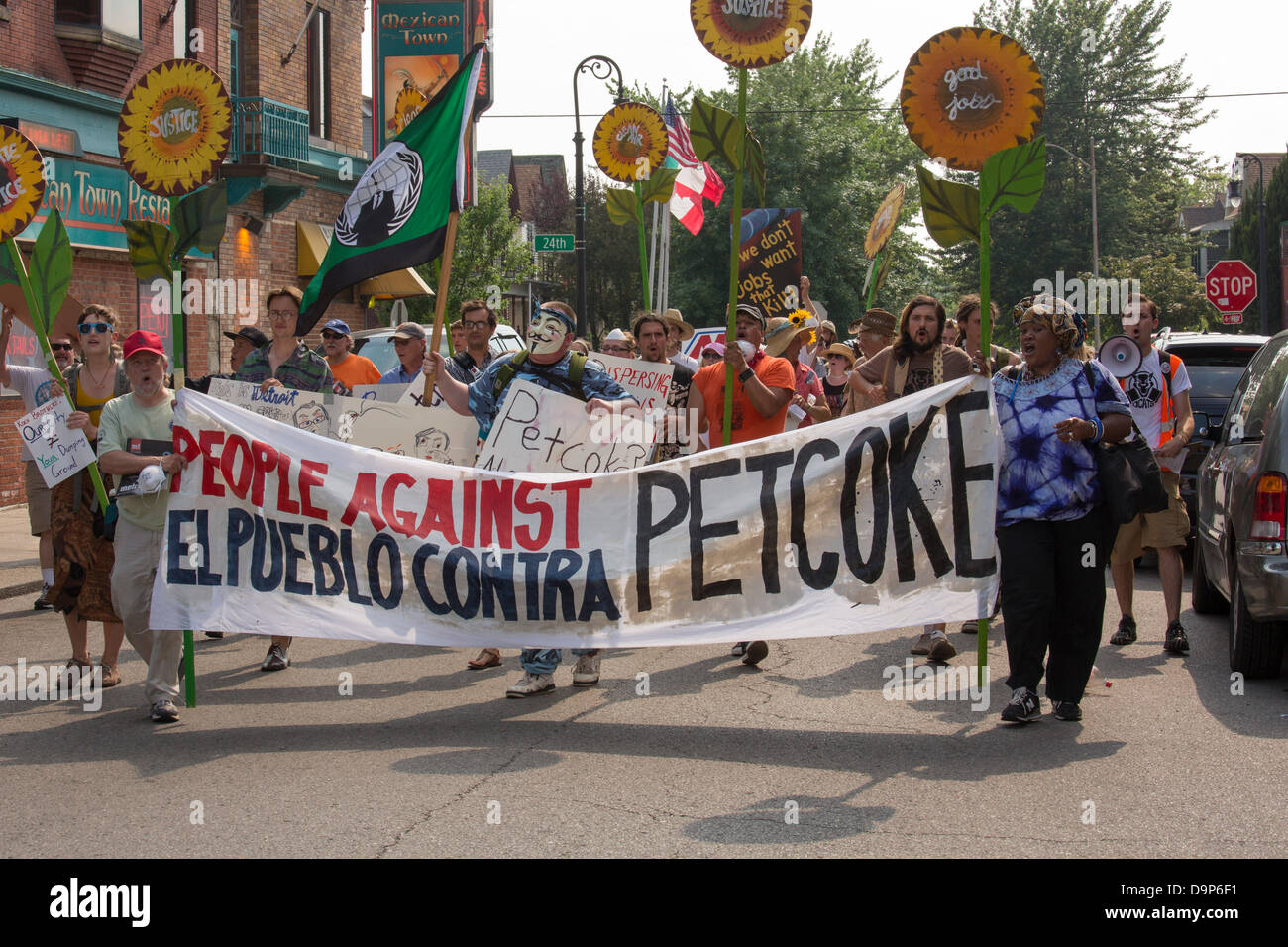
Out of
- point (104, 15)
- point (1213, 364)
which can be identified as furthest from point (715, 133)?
point (104, 15)

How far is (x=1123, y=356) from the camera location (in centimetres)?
898

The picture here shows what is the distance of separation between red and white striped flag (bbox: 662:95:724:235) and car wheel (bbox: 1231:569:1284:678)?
10121 mm

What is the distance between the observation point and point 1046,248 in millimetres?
55219

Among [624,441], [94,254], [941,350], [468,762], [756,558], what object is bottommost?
[468,762]

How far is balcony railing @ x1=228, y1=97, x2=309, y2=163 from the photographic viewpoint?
22875mm

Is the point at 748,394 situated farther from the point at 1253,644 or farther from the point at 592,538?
the point at 1253,644

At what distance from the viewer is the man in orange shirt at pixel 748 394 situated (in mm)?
8117

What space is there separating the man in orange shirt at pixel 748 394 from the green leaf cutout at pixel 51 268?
143 inches

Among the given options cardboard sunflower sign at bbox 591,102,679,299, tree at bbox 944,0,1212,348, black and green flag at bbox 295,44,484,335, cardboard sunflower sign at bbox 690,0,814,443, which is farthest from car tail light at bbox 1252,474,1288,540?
tree at bbox 944,0,1212,348

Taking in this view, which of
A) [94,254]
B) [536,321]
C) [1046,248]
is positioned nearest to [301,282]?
[94,254]

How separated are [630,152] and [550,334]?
663 cm

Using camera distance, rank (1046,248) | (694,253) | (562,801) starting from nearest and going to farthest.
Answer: (562,801), (694,253), (1046,248)

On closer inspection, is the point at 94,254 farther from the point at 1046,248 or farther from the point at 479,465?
the point at 1046,248

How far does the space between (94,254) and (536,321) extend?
12439mm
